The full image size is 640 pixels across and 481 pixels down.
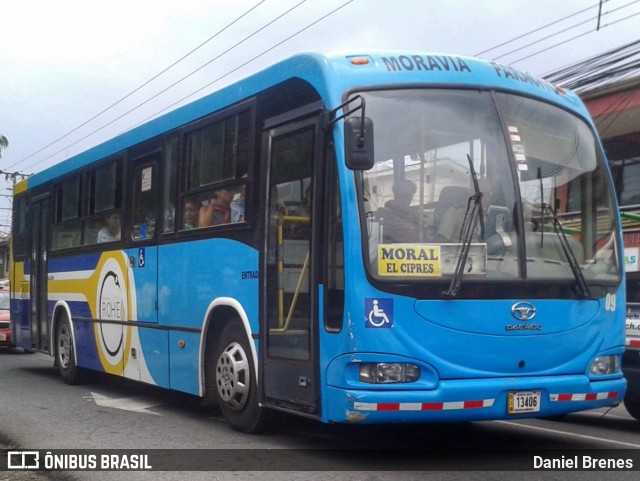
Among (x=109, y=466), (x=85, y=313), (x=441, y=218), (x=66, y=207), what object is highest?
(x=66, y=207)

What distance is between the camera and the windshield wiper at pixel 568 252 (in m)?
6.74

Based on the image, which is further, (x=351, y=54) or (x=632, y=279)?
(x=632, y=279)

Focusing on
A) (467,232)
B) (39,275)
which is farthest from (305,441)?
(39,275)

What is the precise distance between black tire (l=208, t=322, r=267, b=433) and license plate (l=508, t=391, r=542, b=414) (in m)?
2.30

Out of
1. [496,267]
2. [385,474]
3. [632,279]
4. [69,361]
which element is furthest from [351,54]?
[69,361]

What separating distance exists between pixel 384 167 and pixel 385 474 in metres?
2.23

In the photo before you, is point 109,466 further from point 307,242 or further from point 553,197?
point 553,197

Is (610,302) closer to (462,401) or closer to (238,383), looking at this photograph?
(462,401)

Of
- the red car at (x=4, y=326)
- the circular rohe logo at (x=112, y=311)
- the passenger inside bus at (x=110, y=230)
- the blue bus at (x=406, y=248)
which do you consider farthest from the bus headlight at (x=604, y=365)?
the red car at (x=4, y=326)

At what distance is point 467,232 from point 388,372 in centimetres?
117

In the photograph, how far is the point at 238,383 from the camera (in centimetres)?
787

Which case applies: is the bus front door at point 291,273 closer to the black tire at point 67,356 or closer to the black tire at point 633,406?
the black tire at point 633,406

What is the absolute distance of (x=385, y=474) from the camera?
6266 mm

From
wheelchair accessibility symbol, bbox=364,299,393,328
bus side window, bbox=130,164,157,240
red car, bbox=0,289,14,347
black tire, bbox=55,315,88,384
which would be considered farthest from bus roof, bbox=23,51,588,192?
red car, bbox=0,289,14,347
